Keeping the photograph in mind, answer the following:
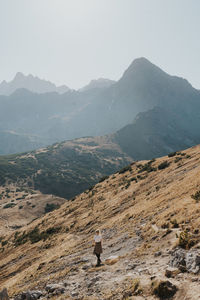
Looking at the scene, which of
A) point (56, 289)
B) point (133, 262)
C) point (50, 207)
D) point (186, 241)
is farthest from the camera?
point (50, 207)

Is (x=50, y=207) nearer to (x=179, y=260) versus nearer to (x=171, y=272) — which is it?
(x=179, y=260)

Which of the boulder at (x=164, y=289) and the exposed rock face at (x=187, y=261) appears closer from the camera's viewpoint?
the boulder at (x=164, y=289)

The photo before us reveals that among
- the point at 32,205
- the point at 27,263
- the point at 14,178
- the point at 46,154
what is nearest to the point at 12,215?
the point at 32,205

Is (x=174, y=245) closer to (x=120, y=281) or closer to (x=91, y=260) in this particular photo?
(x=120, y=281)

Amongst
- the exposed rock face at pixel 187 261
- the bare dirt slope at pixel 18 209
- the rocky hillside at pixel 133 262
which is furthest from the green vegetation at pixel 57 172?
the exposed rock face at pixel 187 261

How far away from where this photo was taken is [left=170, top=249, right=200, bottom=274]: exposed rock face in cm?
759

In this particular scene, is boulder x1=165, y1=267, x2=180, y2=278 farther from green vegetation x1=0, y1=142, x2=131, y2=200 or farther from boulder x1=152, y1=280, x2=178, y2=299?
green vegetation x1=0, y1=142, x2=131, y2=200

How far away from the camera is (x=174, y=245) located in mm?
10367

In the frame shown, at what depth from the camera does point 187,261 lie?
801 centimetres

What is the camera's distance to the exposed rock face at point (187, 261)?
7590 millimetres

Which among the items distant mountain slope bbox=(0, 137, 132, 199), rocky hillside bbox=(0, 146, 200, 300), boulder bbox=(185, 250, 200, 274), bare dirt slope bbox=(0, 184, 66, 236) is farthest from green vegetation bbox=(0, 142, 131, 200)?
boulder bbox=(185, 250, 200, 274)

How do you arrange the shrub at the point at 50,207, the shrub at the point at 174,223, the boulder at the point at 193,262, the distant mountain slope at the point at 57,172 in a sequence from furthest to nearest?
the distant mountain slope at the point at 57,172 < the shrub at the point at 50,207 < the shrub at the point at 174,223 < the boulder at the point at 193,262

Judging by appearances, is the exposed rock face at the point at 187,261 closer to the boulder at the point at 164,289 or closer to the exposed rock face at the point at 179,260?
the exposed rock face at the point at 179,260

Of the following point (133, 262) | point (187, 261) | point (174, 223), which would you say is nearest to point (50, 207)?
point (174, 223)
